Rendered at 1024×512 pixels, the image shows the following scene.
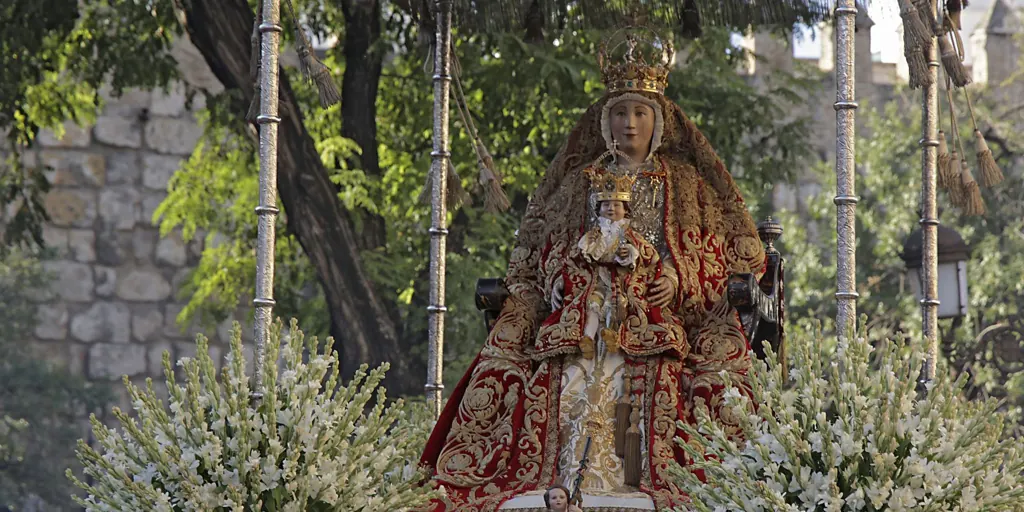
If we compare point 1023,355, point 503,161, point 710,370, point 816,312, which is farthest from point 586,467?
point 816,312

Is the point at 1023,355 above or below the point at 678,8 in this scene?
below

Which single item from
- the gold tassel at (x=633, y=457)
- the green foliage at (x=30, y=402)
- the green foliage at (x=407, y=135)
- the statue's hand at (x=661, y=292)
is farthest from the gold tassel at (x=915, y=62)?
the green foliage at (x=30, y=402)

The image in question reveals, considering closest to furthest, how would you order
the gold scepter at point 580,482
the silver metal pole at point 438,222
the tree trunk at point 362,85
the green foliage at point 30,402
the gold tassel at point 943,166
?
the gold scepter at point 580,482
the gold tassel at point 943,166
the silver metal pole at point 438,222
the tree trunk at point 362,85
the green foliage at point 30,402

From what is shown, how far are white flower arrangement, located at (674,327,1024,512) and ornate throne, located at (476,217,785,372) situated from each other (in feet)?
4.13

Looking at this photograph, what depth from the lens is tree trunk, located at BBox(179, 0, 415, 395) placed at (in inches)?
559

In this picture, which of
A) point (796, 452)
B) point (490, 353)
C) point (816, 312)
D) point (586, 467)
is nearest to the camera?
point (796, 452)

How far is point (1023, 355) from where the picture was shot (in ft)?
68.5

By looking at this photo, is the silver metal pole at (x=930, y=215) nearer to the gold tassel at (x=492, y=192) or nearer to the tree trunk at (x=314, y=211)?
the gold tassel at (x=492, y=192)

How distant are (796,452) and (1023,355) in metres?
15.0

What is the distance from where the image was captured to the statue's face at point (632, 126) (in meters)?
8.98

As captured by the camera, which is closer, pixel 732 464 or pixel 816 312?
pixel 732 464

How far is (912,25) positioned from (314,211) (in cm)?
731

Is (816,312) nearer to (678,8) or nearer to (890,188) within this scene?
(890,188)

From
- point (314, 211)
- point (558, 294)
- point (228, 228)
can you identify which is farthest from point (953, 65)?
point (228, 228)
